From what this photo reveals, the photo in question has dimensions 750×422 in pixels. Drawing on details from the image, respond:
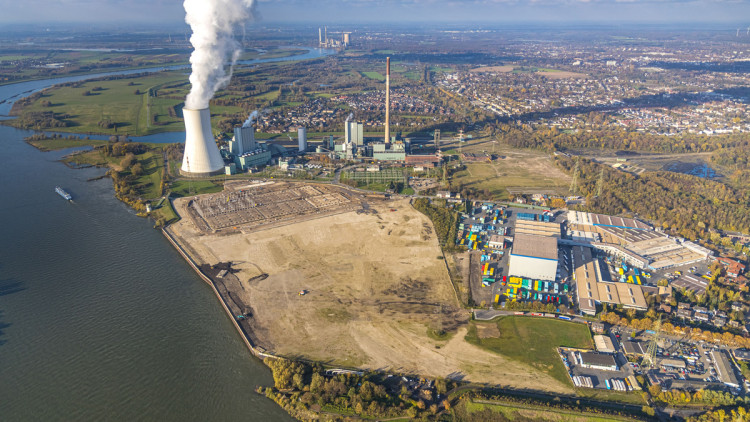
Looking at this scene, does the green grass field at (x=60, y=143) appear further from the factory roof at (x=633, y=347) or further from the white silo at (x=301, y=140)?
the factory roof at (x=633, y=347)

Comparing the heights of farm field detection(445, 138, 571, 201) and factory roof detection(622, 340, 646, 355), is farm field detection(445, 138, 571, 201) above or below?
above

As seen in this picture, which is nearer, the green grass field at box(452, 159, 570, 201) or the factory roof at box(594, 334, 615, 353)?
the factory roof at box(594, 334, 615, 353)

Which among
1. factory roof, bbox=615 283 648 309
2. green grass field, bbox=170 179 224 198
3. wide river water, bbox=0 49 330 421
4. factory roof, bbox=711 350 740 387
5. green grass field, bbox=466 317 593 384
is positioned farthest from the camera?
green grass field, bbox=170 179 224 198

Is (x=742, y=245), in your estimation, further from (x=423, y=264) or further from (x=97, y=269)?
(x=97, y=269)

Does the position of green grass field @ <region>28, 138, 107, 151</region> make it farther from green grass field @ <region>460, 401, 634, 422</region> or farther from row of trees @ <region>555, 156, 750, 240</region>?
row of trees @ <region>555, 156, 750, 240</region>

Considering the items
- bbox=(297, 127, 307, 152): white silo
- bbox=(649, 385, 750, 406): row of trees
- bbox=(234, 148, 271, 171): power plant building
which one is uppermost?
bbox=(297, 127, 307, 152): white silo

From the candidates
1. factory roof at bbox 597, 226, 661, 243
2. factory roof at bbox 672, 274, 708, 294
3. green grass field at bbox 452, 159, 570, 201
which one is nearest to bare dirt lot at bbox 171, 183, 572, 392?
green grass field at bbox 452, 159, 570, 201

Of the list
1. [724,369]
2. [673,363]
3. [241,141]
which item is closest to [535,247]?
[673,363]
